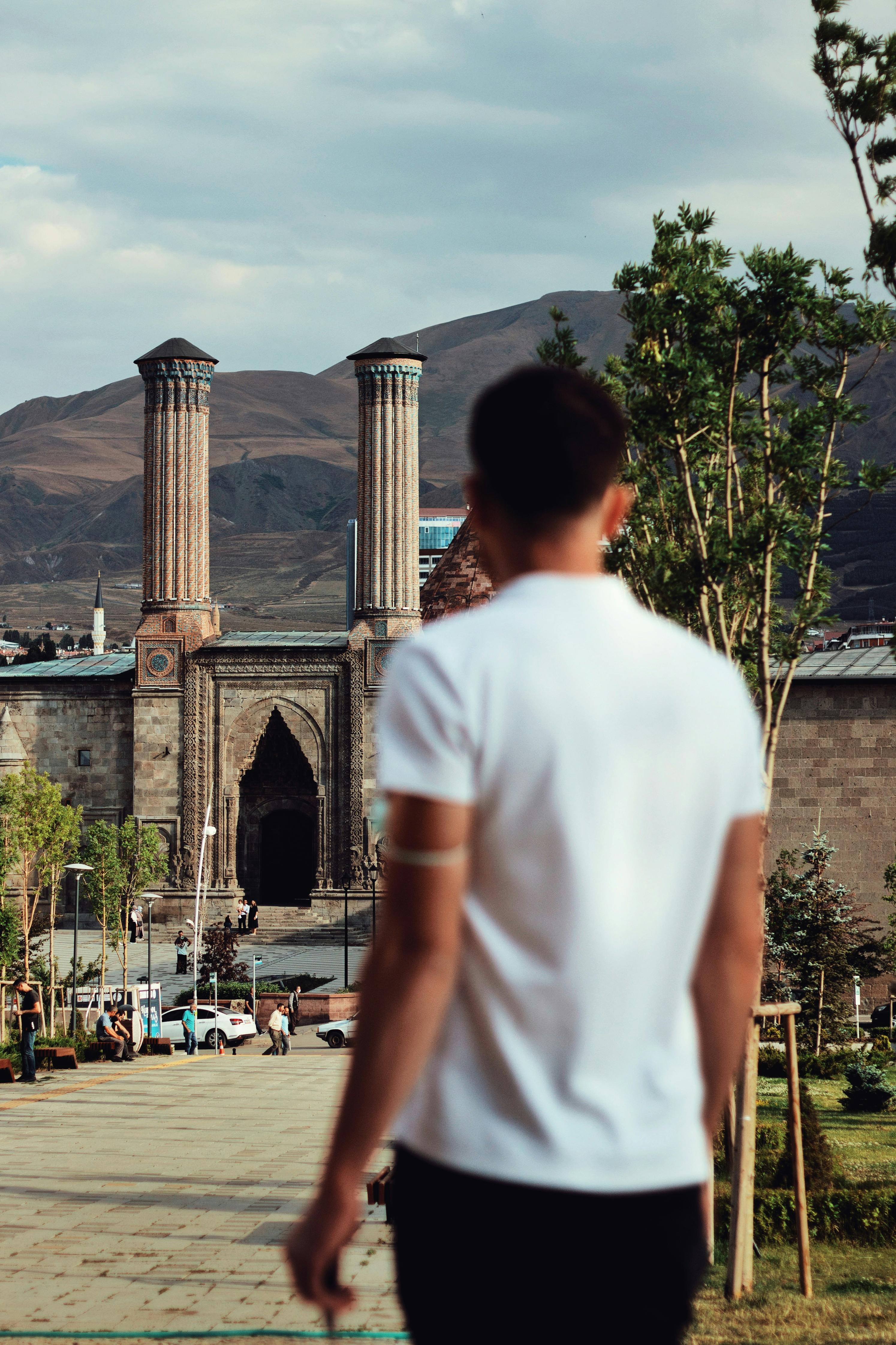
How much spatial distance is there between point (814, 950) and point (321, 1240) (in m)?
20.8

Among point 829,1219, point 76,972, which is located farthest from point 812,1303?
point 76,972

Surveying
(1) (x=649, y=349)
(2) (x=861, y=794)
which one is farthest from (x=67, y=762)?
(1) (x=649, y=349)

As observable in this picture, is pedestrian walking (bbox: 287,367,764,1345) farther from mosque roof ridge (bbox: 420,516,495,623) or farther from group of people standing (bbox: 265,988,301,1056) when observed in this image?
mosque roof ridge (bbox: 420,516,495,623)

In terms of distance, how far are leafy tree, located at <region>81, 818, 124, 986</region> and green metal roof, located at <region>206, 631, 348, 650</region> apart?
10285 millimetres

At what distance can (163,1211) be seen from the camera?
8.57m

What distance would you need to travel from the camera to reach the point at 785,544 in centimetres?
873

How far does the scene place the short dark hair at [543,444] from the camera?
2086 millimetres

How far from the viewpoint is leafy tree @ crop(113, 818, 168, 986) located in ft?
121

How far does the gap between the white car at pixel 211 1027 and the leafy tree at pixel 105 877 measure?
337 cm

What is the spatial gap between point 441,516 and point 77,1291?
145m

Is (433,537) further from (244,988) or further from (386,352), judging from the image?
(244,988)

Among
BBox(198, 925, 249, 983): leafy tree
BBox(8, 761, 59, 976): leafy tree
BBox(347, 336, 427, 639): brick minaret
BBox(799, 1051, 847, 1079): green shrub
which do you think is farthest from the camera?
BBox(347, 336, 427, 639): brick minaret

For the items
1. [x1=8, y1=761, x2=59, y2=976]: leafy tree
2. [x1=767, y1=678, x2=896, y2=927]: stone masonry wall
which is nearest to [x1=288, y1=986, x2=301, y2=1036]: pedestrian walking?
[x1=8, y1=761, x2=59, y2=976]: leafy tree

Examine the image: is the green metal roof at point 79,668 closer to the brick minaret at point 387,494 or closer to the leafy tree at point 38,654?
the brick minaret at point 387,494
